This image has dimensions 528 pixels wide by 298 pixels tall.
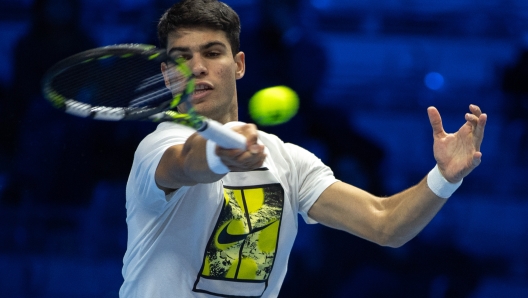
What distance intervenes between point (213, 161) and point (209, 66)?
2.52ft

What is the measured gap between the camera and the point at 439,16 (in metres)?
3.75

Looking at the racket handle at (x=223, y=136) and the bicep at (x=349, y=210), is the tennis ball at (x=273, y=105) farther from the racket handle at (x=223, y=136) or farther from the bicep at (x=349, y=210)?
the racket handle at (x=223, y=136)

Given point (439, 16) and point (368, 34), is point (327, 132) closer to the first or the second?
point (368, 34)

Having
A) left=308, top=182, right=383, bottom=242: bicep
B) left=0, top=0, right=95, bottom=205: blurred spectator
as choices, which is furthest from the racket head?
left=0, top=0, right=95, bottom=205: blurred spectator

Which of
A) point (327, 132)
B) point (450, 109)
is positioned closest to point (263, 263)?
→ point (327, 132)

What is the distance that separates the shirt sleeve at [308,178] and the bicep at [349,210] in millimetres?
20

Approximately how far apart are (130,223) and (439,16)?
2.21 m

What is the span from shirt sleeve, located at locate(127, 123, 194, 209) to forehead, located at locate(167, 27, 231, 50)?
39 cm

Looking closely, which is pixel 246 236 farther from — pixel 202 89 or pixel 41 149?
pixel 41 149

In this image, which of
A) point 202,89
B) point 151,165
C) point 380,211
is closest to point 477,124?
point 380,211

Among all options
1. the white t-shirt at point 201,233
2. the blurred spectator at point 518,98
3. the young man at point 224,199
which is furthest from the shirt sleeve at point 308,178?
the blurred spectator at point 518,98

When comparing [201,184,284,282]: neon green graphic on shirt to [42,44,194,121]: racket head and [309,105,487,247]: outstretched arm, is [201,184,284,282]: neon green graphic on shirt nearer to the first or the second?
[309,105,487,247]: outstretched arm

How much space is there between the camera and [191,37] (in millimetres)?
2449

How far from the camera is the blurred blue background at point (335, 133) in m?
3.56
